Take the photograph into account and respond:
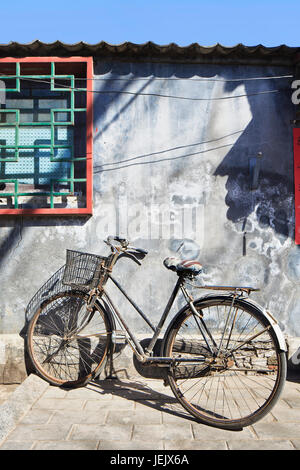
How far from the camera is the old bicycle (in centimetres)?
350

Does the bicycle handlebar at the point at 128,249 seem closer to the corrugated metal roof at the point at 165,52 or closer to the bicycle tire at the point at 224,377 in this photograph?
the bicycle tire at the point at 224,377

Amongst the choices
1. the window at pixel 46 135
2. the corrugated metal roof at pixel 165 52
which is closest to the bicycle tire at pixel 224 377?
the window at pixel 46 135

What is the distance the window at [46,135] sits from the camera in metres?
4.94

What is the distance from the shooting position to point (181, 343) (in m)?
4.00

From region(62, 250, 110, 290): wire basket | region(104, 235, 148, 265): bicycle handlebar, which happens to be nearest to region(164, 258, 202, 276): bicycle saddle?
region(104, 235, 148, 265): bicycle handlebar

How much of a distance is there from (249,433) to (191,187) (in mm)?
2833

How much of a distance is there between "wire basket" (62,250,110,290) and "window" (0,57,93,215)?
2.45 feet

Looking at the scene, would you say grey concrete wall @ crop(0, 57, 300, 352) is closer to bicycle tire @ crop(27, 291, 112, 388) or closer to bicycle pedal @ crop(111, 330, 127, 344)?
bicycle tire @ crop(27, 291, 112, 388)

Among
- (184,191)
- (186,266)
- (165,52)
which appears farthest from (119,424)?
(165,52)

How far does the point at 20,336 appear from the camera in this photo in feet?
15.6

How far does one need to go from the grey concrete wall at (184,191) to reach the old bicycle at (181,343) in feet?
1.71
